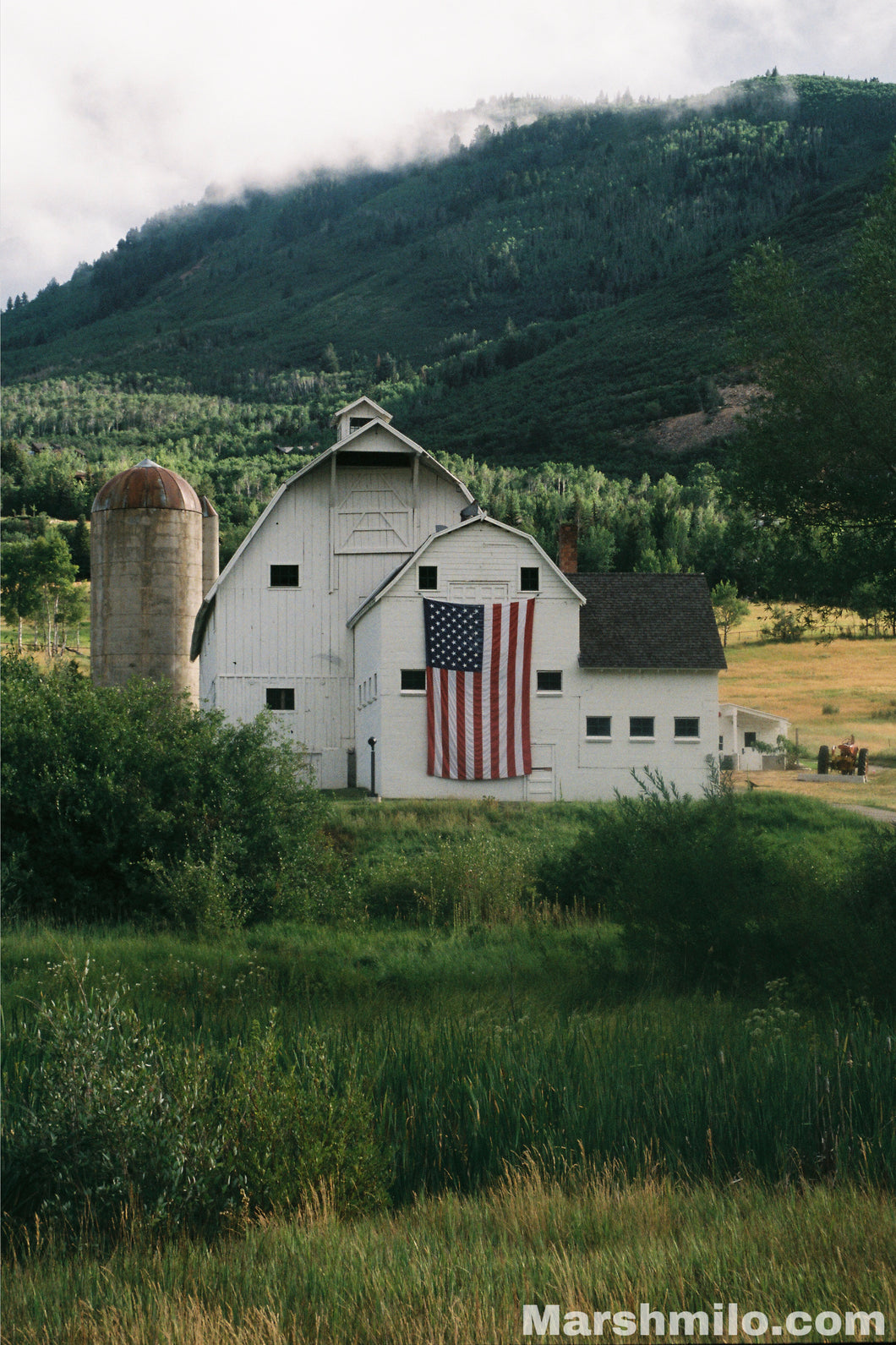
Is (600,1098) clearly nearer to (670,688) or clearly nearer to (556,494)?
(670,688)

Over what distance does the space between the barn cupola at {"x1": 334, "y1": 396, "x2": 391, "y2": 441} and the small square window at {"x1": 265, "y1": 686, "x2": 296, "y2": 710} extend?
9504mm

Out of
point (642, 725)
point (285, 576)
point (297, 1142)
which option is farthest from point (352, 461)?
point (297, 1142)

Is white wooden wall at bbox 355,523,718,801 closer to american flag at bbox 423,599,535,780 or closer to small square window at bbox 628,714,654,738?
small square window at bbox 628,714,654,738

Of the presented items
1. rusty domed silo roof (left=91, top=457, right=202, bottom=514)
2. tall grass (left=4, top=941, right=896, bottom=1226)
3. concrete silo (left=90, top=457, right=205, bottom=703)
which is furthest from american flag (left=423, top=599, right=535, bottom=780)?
tall grass (left=4, top=941, right=896, bottom=1226)

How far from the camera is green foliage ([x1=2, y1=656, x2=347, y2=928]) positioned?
2625 cm

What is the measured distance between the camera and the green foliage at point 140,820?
1033 inches

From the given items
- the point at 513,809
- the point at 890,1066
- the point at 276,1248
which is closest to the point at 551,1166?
the point at 276,1248

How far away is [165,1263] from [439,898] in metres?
18.7

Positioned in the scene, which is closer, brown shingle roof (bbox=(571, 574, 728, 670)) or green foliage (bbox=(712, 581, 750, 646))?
brown shingle roof (bbox=(571, 574, 728, 670))

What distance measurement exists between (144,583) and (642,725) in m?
20.4

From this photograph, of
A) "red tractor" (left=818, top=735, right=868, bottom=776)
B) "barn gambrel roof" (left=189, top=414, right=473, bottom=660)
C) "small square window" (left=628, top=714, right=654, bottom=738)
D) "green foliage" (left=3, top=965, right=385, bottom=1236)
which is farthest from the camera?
"red tractor" (left=818, top=735, right=868, bottom=776)

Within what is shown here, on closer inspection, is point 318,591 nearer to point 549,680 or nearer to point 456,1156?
point 549,680

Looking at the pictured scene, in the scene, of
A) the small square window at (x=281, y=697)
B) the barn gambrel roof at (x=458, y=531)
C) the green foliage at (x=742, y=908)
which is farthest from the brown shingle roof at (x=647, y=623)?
the green foliage at (x=742, y=908)

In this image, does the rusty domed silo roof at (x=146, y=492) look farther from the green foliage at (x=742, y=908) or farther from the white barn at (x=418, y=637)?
the green foliage at (x=742, y=908)
